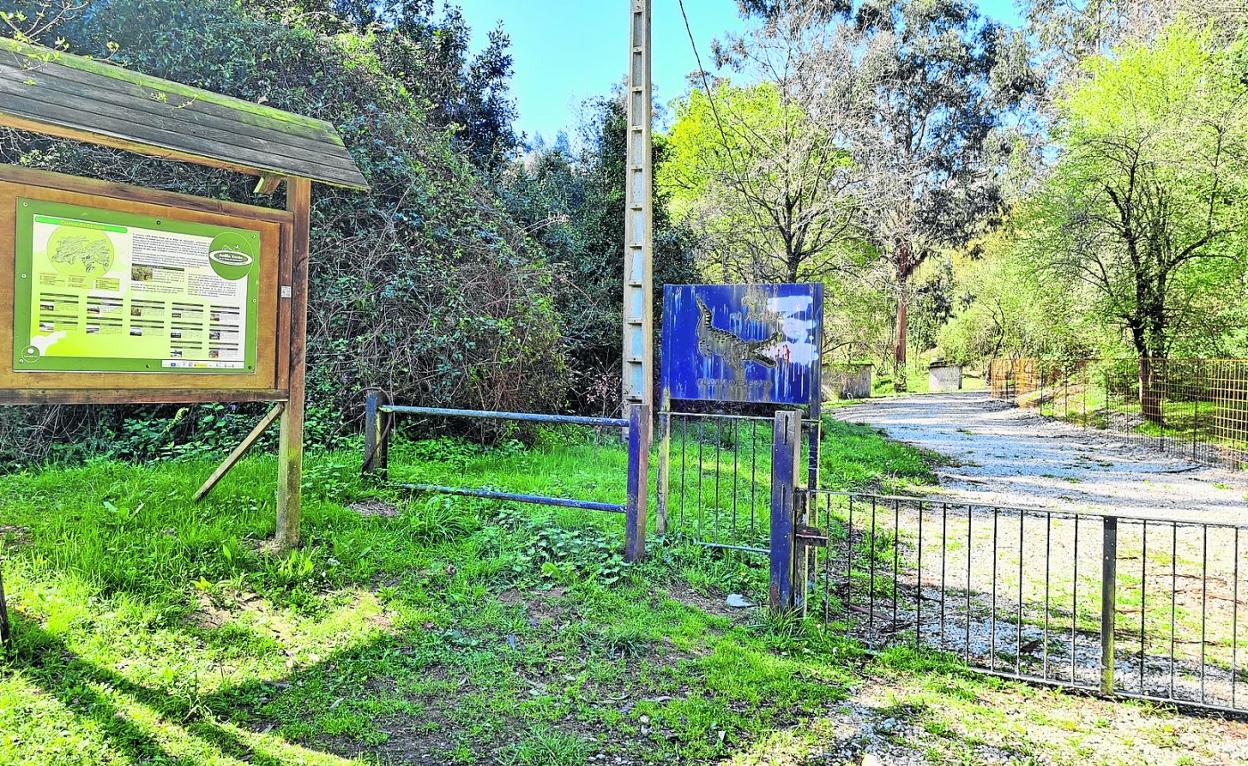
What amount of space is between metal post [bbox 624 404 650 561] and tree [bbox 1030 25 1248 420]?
610 inches

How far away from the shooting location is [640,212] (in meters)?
7.73

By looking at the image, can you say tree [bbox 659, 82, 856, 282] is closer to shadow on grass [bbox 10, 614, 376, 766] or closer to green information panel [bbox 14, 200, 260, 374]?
green information panel [bbox 14, 200, 260, 374]

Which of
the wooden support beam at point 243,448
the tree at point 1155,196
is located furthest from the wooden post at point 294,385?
the tree at point 1155,196

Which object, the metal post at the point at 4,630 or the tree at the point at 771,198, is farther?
the tree at the point at 771,198

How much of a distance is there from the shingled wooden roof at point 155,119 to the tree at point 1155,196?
17212 millimetres

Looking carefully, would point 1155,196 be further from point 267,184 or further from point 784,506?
point 267,184

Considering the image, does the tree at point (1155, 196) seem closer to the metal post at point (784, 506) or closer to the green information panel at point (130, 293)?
the metal post at point (784, 506)

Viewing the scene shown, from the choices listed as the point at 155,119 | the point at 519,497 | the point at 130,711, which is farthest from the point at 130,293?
the point at 519,497

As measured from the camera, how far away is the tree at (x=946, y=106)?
3347 cm

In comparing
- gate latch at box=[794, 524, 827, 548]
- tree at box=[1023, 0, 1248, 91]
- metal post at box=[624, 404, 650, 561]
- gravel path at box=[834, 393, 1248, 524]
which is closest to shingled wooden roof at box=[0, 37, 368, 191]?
metal post at box=[624, 404, 650, 561]

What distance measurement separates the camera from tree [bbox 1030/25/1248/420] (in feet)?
48.8

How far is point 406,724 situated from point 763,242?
1880 centimetres

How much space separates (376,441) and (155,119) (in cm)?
300

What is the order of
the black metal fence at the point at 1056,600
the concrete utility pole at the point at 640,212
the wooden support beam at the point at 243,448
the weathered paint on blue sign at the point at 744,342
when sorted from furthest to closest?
the concrete utility pole at the point at 640,212 → the weathered paint on blue sign at the point at 744,342 → the wooden support beam at the point at 243,448 → the black metal fence at the point at 1056,600
